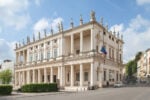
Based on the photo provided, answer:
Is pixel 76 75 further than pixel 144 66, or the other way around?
pixel 144 66

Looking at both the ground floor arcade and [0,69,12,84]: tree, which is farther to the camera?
[0,69,12,84]: tree

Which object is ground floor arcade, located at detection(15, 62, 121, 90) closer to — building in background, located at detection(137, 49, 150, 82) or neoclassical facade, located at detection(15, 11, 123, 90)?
neoclassical facade, located at detection(15, 11, 123, 90)

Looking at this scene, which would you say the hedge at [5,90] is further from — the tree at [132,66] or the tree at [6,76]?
the tree at [132,66]

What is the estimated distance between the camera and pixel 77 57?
53094 millimetres

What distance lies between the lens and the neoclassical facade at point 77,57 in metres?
51.2

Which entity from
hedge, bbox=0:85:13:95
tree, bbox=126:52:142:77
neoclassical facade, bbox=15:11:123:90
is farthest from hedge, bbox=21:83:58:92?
tree, bbox=126:52:142:77

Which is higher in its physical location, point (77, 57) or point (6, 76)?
point (77, 57)

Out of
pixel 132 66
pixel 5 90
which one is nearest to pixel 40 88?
pixel 5 90

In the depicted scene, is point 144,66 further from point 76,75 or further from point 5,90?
point 5,90

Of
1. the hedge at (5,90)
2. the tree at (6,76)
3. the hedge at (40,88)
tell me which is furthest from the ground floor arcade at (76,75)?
the hedge at (5,90)

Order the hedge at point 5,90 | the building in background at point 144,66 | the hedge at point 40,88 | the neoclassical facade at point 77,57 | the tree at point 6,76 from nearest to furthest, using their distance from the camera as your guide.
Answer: the hedge at point 5,90 → the hedge at point 40,88 → the neoclassical facade at point 77,57 → the tree at point 6,76 → the building in background at point 144,66

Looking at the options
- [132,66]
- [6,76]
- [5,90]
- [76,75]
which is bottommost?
[6,76]

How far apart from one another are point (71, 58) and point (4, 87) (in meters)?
22.2

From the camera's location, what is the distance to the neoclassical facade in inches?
2018
